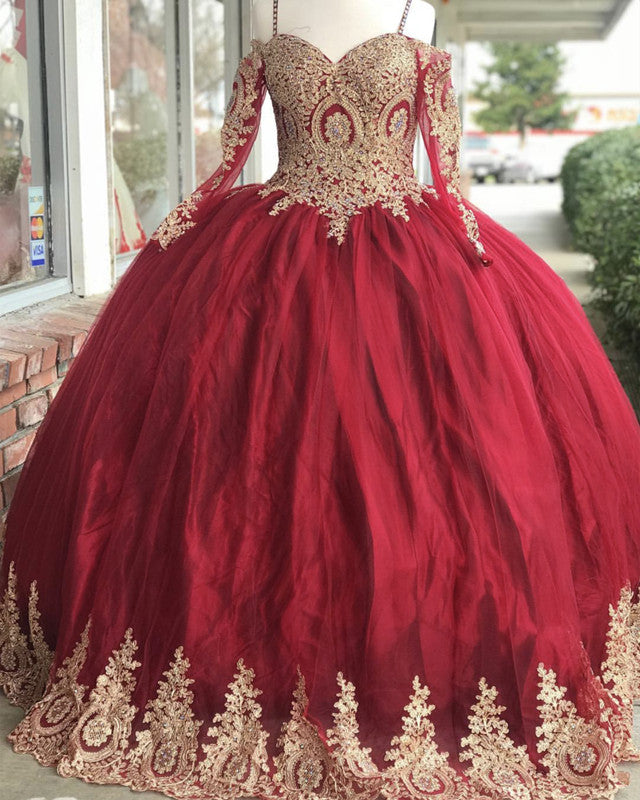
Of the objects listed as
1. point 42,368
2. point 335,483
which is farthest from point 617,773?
point 42,368

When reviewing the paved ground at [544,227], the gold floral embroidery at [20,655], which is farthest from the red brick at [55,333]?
the paved ground at [544,227]

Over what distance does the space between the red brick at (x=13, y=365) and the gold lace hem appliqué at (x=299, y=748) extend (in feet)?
3.16

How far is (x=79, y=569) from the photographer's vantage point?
80.7 inches

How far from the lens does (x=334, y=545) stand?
195 centimetres

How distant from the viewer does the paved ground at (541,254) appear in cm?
190

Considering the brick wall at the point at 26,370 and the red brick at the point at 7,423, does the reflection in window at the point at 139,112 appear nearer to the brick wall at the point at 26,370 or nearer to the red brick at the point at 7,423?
the brick wall at the point at 26,370

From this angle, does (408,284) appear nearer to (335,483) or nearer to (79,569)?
(335,483)

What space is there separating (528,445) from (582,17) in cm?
1526

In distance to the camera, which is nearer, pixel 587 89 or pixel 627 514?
pixel 627 514

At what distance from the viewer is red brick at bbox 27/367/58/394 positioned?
292cm

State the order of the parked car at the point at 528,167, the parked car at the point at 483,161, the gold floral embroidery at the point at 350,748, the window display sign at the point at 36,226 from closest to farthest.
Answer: the gold floral embroidery at the point at 350,748 < the window display sign at the point at 36,226 < the parked car at the point at 528,167 < the parked car at the point at 483,161

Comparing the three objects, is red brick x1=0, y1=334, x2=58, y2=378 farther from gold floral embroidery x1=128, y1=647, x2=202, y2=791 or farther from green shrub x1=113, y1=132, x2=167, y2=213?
green shrub x1=113, y1=132, x2=167, y2=213

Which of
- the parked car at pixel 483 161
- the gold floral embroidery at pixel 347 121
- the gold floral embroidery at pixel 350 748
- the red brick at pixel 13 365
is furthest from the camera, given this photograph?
the parked car at pixel 483 161

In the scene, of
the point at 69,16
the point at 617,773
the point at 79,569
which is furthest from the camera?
the point at 69,16
